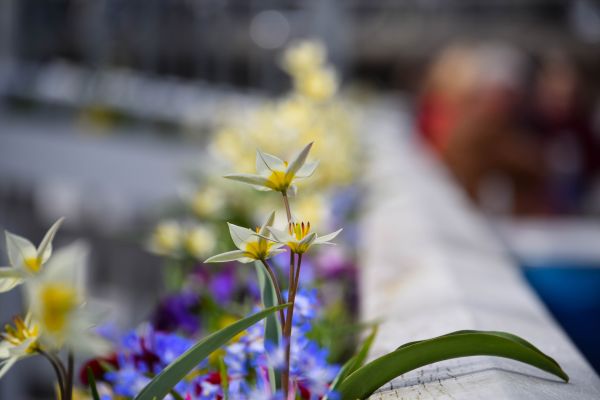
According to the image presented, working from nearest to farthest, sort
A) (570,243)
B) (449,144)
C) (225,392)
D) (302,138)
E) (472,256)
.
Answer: (225,392)
(472,256)
(302,138)
(570,243)
(449,144)

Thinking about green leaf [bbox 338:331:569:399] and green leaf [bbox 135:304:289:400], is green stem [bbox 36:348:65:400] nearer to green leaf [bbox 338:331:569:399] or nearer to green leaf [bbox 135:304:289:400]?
green leaf [bbox 135:304:289:400]

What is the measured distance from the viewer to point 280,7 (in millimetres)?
4832

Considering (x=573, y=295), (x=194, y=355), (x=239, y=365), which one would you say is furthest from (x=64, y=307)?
(x=573, y=295)

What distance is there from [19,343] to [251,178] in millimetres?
199

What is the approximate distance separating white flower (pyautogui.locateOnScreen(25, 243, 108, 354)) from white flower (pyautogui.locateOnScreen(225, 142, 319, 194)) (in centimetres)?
14

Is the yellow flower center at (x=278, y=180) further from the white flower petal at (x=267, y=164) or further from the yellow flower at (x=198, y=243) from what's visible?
the yellow flower at (x=198, y=243)

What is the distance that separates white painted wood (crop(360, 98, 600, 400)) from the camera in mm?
612

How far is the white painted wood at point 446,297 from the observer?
24.1 inches

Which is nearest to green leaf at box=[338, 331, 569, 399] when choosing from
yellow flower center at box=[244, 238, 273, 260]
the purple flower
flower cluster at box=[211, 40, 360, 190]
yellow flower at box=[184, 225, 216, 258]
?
yellow flower center at box=[244, 238, 273, 260]

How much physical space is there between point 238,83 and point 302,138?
3.75 meters

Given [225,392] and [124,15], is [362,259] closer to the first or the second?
[225,392]

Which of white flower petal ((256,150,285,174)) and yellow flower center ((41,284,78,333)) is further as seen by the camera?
white flower petal ((256,150,285,174))

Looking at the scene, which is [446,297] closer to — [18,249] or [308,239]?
[308,239]

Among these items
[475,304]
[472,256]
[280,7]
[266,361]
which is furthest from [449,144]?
[266,361]
